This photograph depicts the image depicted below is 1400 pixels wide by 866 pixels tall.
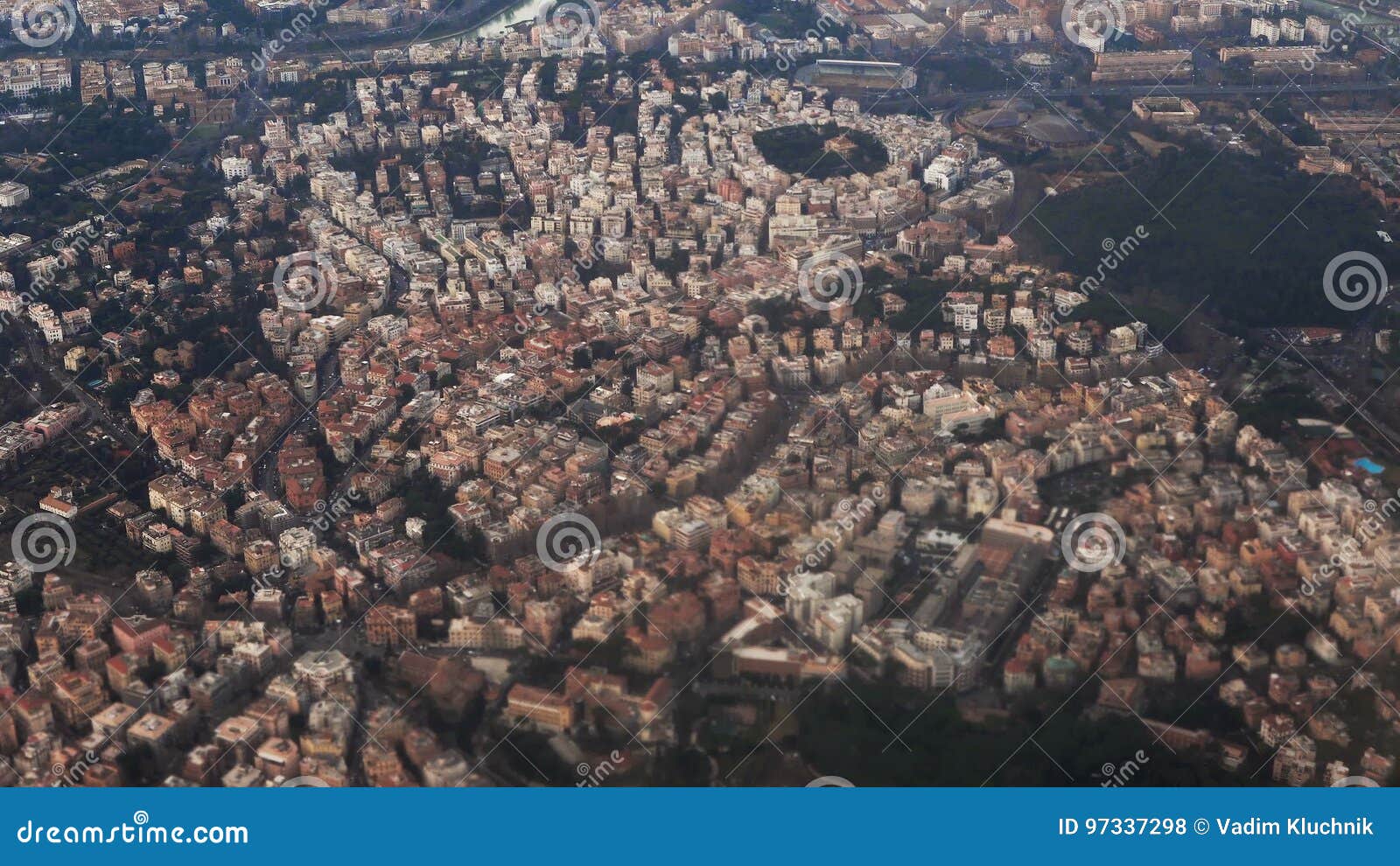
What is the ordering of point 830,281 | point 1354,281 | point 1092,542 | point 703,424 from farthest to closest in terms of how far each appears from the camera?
Result: 1. point 830,281
2. point 1354,281
3. point 703,424
4. point 1092,542

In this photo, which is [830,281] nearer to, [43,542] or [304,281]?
[304,281]

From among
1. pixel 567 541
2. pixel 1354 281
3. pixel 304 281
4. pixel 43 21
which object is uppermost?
pixel 43 21

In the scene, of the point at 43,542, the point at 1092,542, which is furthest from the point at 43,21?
the point at 1092,542

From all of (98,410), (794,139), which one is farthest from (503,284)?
(794,139)

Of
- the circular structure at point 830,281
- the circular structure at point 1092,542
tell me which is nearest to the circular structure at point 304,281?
the circular structure at point 830,281

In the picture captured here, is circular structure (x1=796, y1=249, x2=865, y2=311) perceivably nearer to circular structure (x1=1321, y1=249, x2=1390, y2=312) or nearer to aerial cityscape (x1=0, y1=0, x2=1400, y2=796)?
aerial cityscape (x1=0, y1=0, x2=1400, y2=796)

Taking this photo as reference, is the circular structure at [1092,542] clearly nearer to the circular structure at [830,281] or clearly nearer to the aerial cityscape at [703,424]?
the aerial cityscape at [703,424]

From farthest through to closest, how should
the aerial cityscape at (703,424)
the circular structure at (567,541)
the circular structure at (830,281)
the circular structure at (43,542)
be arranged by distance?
the circular structure at (830,281) < the circular structure at (43,542) < the circular structure at (567,541) < the aerial cityscape at (703,424)

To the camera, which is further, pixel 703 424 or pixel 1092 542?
pixel 703 424

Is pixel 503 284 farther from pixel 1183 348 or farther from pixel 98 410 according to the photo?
pixel 1183 348
